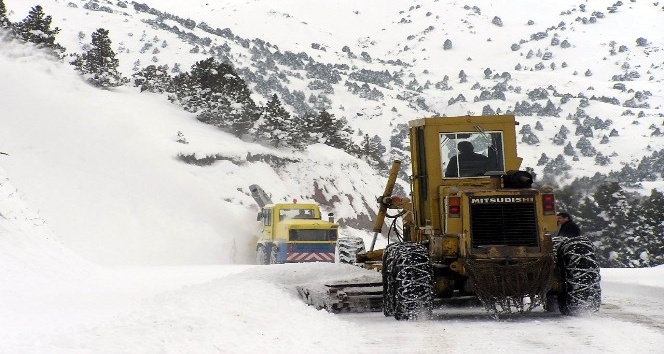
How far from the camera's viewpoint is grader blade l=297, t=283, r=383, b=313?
46.3 feet

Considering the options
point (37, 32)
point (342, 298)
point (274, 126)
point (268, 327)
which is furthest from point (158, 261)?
point (268, 327)

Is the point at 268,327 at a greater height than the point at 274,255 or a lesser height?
lesser

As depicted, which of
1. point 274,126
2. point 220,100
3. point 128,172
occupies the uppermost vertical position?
point 220,100

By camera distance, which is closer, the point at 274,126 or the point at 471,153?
the point at 471,153

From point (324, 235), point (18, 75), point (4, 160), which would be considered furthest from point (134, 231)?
point (18, 75)

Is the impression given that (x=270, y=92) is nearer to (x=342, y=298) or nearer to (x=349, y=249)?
(x=349, y=249)

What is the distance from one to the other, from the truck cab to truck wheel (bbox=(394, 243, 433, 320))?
18869mm

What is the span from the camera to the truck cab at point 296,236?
103 ft

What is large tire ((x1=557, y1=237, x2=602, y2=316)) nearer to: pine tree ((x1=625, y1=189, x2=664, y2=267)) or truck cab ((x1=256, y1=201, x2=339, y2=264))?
truck cab ((x1=256, y1=201, x2=339, y2=264))

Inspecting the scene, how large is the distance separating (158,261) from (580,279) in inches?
1018

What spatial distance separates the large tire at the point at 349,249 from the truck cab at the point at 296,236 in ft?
32.9

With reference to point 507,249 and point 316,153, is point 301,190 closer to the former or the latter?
point 316,153

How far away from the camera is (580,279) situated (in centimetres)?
1260

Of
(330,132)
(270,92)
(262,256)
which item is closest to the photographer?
(262,256)
